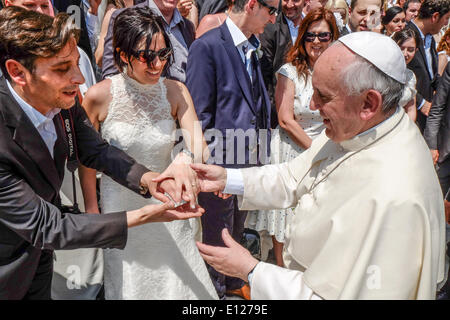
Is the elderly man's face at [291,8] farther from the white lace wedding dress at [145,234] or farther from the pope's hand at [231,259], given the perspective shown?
the pope's hand at [231,259]

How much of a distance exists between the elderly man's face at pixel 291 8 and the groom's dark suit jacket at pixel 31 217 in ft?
11.6

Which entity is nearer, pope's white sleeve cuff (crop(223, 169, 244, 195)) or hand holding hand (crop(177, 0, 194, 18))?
pope's white sleeve cuff (crop(223, 169, 244, 195))

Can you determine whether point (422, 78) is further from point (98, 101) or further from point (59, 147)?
point (59, 147)

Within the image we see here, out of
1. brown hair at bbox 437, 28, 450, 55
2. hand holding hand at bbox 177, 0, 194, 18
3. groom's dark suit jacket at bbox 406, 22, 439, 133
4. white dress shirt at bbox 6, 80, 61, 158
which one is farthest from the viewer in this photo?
brown hair at bbox 437, 28, 450, 55

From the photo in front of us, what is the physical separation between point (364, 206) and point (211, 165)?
1018 millimetres

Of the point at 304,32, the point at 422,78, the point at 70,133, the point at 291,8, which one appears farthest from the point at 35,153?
the point at 422,78

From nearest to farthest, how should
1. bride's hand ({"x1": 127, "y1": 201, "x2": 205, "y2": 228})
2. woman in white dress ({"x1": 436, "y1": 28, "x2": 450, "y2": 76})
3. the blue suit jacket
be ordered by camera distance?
1. bride's hand ({"x1": 127, "y1": 201, "x2": 205, "y2": 228})
2. the blue suit jacket
3. woman in white dress ({"x1": 436, "y1": 28, "x2": 450, "y2": 76})

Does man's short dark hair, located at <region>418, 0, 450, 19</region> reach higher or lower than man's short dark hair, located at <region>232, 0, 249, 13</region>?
higher

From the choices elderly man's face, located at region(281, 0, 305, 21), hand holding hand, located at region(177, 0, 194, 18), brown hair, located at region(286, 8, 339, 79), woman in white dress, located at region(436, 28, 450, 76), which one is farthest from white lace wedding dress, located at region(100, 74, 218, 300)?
woman in white dress, located at region(436, 28, 450, 76)

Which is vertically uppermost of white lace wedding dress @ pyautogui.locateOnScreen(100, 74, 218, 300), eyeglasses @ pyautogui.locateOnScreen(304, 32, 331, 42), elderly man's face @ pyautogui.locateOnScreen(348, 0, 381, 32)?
elderly man's face @ pyautogui.locateOnScreen(348, 0, 381, 32)

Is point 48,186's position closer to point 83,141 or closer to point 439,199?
point 83,141

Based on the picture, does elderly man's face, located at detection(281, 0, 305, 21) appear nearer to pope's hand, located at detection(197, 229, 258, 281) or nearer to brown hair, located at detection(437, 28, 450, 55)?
brown hair, located at detection(437, 28, 450, 55)

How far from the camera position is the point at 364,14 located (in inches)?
233

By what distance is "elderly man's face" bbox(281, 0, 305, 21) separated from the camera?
5148mm
